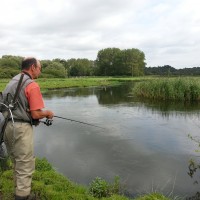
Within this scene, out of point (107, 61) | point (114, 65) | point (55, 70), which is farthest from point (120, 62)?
point (55, 70)

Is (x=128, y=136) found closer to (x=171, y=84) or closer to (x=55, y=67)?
(x=171, y=84)

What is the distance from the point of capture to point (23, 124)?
4.67 metres

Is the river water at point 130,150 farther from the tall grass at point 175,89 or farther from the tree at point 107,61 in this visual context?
the tree at point 107,61

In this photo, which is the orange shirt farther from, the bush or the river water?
the river water

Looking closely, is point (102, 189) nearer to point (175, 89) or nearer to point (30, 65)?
point (30, 65)

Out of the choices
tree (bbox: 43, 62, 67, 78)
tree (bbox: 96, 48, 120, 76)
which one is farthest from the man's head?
tree (bbox: 96, 48, 120, 76)

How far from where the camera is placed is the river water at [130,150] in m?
7.77

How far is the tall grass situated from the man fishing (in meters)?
20.2

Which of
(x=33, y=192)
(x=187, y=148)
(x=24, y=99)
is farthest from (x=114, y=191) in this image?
(x=187, y=148)

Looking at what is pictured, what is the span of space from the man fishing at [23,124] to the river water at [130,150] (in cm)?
298

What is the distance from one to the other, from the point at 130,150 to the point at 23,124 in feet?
21.2

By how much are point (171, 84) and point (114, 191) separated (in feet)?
61.2

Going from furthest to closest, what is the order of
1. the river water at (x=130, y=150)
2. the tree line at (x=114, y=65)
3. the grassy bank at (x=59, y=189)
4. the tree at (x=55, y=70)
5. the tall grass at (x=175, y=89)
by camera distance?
the tree line at (x=114, y=65), the tree at (x=55, y=70), the tall grass at (x=175, y=89), the river water at (x=130, y=150), the grassy bank at (x=59, y=189)

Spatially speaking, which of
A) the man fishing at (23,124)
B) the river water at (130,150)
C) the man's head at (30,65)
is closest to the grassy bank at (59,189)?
the river water at (130,150)
